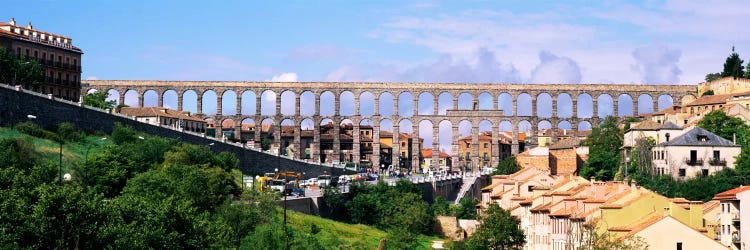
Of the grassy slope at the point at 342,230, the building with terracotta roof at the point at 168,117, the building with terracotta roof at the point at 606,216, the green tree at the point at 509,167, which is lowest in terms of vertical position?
the grassy slope at the point at 342,230

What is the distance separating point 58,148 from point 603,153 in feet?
191

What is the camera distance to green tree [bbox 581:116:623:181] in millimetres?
133250

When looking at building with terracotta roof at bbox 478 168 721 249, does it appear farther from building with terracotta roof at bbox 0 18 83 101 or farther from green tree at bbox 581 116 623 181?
building with terracotta roof at bbox 0 18 83 101

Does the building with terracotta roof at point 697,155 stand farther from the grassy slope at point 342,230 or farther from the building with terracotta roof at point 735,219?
the building with terracotta roof at point 735,219

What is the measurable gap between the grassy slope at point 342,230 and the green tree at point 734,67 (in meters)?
77.0

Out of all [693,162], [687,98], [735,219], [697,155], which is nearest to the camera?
[735,219]

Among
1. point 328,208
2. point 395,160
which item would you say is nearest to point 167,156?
point 328,208

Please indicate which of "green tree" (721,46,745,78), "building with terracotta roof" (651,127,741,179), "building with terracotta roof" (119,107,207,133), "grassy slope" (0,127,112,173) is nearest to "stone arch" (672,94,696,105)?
"green tree" (721,46,745,78)

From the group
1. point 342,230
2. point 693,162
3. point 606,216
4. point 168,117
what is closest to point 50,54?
point 168,117

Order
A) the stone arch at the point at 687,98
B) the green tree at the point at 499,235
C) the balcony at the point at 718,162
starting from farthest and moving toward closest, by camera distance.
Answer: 1. the stone arch at the point at 687,98
2. the balcony at the point at 718,162
3. the green tree at the point at 499,235

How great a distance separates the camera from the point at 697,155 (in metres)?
119

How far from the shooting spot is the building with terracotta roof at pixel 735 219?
76.3m

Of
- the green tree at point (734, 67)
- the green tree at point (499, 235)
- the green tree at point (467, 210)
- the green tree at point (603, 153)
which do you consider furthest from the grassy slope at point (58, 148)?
the green tree at point (734, 67)

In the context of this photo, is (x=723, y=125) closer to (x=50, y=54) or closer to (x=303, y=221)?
(x=303, y=221)
